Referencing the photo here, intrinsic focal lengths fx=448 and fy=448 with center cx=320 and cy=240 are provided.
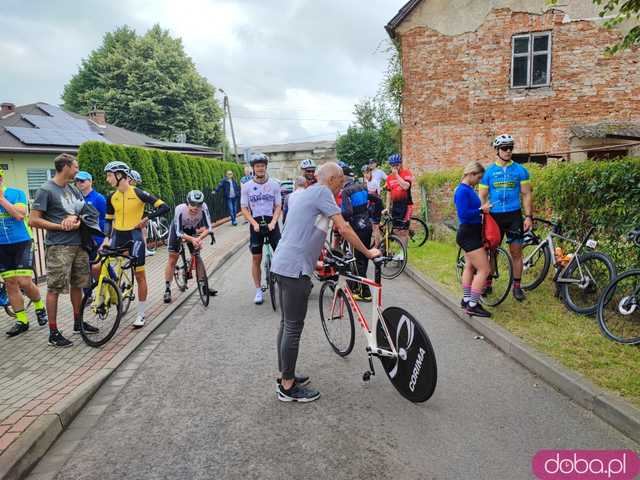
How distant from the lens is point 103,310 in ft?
17.6

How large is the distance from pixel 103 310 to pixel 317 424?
10.8 ft

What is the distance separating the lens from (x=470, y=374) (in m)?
4.20

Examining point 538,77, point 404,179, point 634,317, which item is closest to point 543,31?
point 538,77

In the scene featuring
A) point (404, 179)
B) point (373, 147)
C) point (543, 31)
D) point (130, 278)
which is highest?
point (543, 31)

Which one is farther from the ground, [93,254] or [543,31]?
[543,31]

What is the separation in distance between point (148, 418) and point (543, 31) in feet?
54.1

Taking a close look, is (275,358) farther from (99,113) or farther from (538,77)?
(99,113)

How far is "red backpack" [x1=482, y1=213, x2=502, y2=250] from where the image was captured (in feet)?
19.3

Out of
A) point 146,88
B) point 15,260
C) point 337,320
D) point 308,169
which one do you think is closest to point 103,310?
point 15,260

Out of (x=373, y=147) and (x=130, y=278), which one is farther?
(x=373, y=147)

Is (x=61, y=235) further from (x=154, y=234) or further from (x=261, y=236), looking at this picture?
(x=154, y=234)

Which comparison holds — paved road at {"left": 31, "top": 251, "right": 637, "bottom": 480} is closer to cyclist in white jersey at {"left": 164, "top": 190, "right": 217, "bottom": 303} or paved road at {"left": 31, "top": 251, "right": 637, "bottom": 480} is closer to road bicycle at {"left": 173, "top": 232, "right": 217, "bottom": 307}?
road bicycle at {"left": 173, "top": 232, "right": 217, "bottom": 307}

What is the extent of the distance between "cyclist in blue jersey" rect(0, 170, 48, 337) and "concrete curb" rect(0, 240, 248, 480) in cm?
181

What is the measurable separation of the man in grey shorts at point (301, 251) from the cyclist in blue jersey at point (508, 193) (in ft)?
9.70
